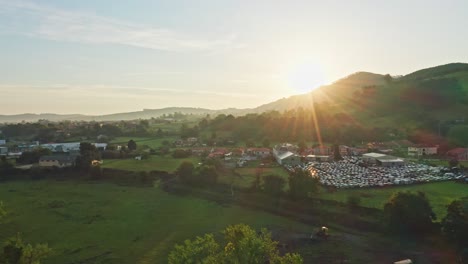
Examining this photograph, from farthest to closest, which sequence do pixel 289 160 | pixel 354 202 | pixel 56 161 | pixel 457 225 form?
pixel 289 160
pixel 56 161
pixel 354 202
pixel 457 225

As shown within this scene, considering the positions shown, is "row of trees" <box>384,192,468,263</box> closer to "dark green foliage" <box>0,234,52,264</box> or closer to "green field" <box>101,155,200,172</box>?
"dark green foliage" <box>0,234,52,264</box>

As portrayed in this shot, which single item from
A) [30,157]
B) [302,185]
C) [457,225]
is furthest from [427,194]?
[30,157]

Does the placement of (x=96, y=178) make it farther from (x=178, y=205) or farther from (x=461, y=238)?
(x=461, y=238)

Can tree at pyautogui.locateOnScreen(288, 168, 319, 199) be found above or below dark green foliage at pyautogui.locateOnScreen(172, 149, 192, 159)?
below

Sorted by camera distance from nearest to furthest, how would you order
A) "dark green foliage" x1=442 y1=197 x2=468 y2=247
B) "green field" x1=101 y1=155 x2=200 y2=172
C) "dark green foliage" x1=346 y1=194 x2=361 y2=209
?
"dark green foliage" x1=442 y1=197 x2=468 y2=247, "dark green foliage" x1=346 y1=194 x2=361 y2=209, "green field" x1=101 y1=155 x2=200 y2=172

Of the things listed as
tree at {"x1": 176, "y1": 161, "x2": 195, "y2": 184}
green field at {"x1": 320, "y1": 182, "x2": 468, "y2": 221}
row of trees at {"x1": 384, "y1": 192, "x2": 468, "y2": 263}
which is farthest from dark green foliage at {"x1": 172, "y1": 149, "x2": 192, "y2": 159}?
row of trees at {"x1": 384, "y1": 192, "x2": 468, "y2": 263}

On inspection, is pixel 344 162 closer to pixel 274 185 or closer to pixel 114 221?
pixel 274 185
